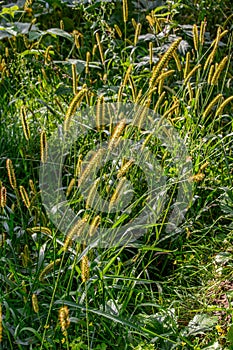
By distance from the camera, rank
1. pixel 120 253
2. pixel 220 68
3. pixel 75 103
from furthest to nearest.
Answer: pixel 120 253, pixel 220 68, pixel 75 103

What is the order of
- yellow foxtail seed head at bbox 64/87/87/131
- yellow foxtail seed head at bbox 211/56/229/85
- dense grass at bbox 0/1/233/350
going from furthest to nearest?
yellow foxtail seed head at bbox 211/56/229/85, dense grass at bbox 0/1/233/350, yellow foxtail seed head at bbox 64/87/87/131

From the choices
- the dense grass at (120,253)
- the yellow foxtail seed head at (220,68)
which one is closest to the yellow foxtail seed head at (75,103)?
the dense grass at (120,253)

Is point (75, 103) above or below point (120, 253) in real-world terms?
above

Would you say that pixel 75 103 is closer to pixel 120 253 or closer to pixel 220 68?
pixel 220 68

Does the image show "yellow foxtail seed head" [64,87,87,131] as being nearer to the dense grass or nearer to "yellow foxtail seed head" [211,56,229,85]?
the dense grass

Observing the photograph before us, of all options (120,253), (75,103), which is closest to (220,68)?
(75,103)

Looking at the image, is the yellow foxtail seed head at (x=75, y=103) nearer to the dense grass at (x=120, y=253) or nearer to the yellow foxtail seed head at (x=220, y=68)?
the dense grass at (x=120, y=253)

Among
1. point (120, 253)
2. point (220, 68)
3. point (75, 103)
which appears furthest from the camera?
point (120, 253)

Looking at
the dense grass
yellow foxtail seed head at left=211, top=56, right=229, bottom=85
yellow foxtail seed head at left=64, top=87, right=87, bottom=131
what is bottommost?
the dense grass

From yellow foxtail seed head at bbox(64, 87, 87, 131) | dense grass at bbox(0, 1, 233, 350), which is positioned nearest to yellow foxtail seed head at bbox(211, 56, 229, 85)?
dense grass at bbox(0, 1, 233, 350)

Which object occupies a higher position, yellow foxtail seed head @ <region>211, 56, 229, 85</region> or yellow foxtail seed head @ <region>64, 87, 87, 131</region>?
yellow foxtail seed head @ <region>64, 87, 87, 131</region>

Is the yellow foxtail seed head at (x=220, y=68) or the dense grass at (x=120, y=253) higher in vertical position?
the yellow foxtail seed head at (x=220, y=68)

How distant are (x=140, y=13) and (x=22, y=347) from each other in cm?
269

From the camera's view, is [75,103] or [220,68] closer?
[75,103]
